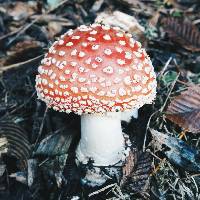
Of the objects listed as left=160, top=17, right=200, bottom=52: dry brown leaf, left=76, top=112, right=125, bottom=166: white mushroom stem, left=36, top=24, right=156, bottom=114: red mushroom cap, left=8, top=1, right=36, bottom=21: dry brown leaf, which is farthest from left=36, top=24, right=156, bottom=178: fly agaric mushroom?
left=8, top=1, right=36, bottom=21: dry brown leaf

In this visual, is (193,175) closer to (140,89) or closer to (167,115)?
(167,115)

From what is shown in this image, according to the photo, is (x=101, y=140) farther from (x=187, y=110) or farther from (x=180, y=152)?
(x=187, y=110)

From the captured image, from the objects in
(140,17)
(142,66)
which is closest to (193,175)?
(142,66)

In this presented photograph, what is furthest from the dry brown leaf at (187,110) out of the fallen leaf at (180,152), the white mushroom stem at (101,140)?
the white mushroom stem at (101,140)

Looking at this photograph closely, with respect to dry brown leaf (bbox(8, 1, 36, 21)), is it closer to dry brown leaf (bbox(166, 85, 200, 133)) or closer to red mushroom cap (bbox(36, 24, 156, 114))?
red mushroom cap (bbox(36, 24, 156, 114))

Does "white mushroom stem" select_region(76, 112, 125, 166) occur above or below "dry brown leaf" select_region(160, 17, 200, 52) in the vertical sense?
below

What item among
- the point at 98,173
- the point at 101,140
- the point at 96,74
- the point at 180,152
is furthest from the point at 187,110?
the point at 96,74

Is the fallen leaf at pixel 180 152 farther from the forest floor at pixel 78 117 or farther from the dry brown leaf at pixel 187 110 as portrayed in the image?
the dry brown leaf at pixel 187 110
